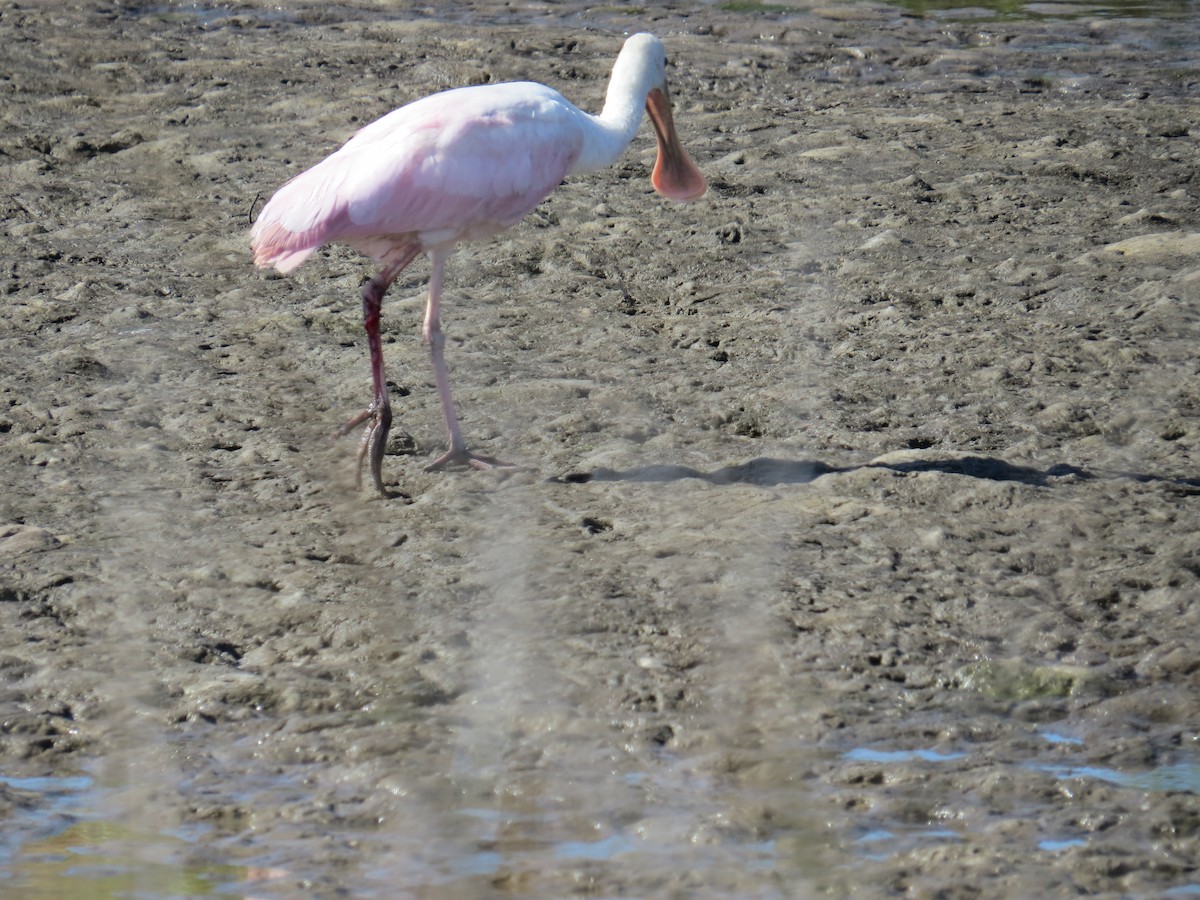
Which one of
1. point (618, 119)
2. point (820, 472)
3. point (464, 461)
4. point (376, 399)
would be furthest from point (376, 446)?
point (618, 119)

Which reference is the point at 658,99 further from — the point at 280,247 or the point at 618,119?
the point at 280,247

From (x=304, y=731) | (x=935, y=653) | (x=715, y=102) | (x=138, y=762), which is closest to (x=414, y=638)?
(x=304, y=731)

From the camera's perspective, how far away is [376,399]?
594 centimetres

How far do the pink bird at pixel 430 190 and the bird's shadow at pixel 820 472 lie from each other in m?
0.42

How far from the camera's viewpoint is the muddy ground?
3928 millimetres

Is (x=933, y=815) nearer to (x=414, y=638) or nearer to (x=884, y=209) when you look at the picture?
(x=414, y=638)

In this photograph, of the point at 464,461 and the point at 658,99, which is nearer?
the point at 464,461

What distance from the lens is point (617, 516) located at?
557 cm

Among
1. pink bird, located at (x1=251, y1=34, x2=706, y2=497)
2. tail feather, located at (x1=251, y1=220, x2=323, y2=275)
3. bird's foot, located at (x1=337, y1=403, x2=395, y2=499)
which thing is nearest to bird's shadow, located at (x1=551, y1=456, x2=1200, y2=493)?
pink bird, located at (x1=251, y1=34, x2=706, y2=497)

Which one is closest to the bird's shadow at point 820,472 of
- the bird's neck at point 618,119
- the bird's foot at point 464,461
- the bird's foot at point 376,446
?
the bird's foot at point 464,461

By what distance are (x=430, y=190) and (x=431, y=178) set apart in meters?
0.04

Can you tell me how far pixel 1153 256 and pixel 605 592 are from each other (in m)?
3.74

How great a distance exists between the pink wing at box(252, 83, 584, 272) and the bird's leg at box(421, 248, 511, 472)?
0.59ft

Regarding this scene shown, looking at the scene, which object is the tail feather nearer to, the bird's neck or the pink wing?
the pink wing
